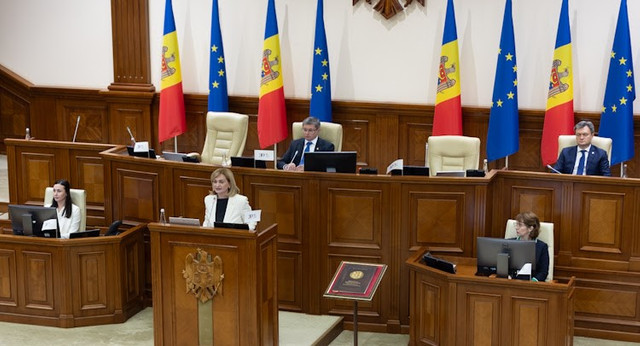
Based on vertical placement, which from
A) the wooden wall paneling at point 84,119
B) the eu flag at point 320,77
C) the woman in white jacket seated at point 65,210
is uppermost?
the eu flag at point 320,77

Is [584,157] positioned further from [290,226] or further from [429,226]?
[290,226]

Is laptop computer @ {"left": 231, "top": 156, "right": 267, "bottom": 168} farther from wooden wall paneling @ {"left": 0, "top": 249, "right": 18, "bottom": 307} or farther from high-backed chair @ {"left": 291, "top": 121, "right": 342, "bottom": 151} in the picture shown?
wooden wall paneling @ {"left": 0, "top": 249, "right": 18, "bottom": 307}

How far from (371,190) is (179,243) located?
68.4 inches

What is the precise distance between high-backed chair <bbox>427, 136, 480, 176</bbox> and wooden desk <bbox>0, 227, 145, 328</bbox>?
2.83 metres

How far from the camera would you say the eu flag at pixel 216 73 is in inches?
426

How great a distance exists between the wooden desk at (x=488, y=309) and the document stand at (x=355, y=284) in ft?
1.97

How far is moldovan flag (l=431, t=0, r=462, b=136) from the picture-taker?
10.0 metres

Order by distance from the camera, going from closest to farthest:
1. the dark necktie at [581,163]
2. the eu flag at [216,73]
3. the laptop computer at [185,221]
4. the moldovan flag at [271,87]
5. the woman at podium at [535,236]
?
the laptop computer at [185,221] < the woman at podium at [535,236] < the dark necktie at [581,163] < the moldovan flag at [271,87] < the eu flag at [216,73]

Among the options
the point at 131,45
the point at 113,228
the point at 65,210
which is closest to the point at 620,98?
the point at 113,228

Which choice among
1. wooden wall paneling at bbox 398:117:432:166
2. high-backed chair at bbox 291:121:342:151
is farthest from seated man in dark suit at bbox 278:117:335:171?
wooden wall paneling at bbox 398:117:432:166

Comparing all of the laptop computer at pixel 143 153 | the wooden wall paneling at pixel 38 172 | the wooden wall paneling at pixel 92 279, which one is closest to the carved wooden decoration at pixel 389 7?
the laptop computer at pixel 143 153

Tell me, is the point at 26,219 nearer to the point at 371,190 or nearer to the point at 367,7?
the point at 371,190

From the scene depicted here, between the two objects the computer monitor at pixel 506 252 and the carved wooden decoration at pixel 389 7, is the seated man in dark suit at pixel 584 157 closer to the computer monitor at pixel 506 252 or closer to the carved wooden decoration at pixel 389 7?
the computer monitor at pixel 506 252

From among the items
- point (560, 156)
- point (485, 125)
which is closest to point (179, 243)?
point (560, 156)
